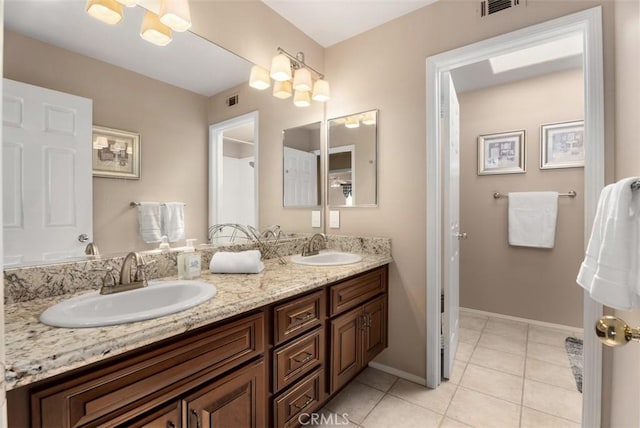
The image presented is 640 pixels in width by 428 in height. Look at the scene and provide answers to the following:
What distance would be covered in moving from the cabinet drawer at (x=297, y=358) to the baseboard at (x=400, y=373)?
0.85 m

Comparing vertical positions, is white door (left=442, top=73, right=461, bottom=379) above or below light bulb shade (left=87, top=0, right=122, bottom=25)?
below

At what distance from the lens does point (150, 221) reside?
134 cm

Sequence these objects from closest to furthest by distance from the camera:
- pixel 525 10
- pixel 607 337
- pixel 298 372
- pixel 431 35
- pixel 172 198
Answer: pixel 607 337 < pixel 298 372 < pixel 172 198 < pixel 525 10 < pixel 431 35

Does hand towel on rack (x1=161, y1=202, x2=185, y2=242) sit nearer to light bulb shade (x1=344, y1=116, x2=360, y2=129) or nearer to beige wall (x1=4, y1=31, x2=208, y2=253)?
beige wall (x1=4, y1=31, x2=208, y2=253)

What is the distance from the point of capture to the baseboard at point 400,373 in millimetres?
1936

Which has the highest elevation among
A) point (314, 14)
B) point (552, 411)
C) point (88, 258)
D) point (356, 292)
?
point (314, 14)

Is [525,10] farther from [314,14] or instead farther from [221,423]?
[221,423]

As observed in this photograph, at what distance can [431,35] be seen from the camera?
1.88 m

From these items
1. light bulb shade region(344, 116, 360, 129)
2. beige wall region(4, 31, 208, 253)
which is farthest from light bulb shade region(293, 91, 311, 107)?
beige wall region(4, 31, 208, 253)

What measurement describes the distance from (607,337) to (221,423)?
113 centimetres

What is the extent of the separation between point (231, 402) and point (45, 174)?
3.33 feet

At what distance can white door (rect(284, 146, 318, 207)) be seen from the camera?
221 cm

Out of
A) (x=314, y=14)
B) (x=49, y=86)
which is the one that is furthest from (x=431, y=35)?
(x=49, y=86)

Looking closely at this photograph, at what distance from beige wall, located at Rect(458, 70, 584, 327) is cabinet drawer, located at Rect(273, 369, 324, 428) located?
2373 mm
